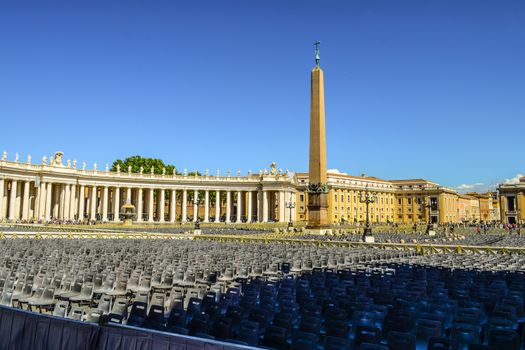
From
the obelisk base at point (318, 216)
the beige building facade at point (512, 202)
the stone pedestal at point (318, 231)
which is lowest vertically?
the stone pedestal at point (318, 231)

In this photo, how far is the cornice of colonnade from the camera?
7656 centimetres

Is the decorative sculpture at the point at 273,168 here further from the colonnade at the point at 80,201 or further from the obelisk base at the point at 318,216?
A: the obelisk base at the point at 318,216

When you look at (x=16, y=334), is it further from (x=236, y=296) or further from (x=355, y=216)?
(x=355, y=216)

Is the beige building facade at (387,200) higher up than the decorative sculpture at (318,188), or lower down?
higher up

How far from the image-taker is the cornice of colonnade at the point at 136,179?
76.6 metres

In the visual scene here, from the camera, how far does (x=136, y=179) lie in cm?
9175

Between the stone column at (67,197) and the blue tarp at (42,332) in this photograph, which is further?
the stone column at (67,197)

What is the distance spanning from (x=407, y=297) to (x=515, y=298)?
240cm

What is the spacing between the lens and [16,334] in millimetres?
6559

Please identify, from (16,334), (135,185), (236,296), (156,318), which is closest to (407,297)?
(236,296)

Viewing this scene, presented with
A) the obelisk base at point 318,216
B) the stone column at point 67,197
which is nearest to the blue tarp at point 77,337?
the obelisk base at point 318,216

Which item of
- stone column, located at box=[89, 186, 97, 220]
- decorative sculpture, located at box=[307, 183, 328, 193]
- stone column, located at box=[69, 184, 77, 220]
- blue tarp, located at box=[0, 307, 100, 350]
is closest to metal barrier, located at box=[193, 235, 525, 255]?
decorative sculpture, located at box=[307, 183, 328, 193]

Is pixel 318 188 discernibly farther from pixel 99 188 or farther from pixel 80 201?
pixel 99 188

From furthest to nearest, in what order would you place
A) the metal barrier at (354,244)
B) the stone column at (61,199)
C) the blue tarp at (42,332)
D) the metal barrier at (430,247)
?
the stone column at (61,199), the metal barrier at (354,244), the metal barrier at (430,247), the blue tarp at (42,332)
